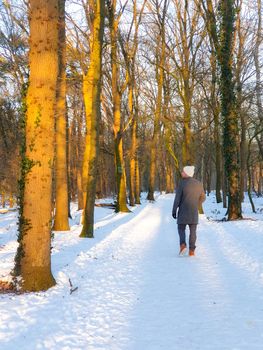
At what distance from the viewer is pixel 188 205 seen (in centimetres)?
898

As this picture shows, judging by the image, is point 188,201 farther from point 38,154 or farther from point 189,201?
point 38,154

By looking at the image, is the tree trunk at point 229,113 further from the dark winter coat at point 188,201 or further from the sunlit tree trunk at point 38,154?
the sunlit tree trunk at point 38,154

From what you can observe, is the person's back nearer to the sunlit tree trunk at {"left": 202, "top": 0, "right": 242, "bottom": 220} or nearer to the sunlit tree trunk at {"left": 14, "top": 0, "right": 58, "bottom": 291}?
the sunlit tree trunk at {"left": 14, "top": 0, "right": 58, "bottom": 291}

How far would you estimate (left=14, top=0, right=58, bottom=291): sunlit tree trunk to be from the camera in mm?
5957

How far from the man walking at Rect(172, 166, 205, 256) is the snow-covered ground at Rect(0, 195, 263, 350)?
1.51 ft

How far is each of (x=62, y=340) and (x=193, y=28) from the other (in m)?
20.2

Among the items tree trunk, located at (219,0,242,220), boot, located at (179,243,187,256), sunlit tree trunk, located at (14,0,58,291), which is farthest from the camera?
tree trunk, located at (219,0,242,220)

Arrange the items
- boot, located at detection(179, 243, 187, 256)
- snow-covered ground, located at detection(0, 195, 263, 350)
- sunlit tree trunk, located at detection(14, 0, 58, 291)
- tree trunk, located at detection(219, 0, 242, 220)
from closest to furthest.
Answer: snow-covered ground, located at detection(0, 195, 263, 350) → sunlit tree trunk, located at detection(14, 0, 58, 291) → boot, located at detection(179, 243, 187, 256) → tree trunk, located at detection(219, 0, 242, 220)

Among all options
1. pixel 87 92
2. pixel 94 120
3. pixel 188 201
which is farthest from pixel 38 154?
pixel 87 92

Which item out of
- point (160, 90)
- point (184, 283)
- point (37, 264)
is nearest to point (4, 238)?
point (37, 264)

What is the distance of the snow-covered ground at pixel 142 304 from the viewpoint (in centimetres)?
399

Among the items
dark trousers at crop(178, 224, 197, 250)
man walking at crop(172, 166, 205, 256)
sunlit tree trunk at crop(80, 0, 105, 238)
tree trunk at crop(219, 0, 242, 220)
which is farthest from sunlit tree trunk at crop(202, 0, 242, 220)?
dark trousers at crop(178, 224, 197, 250)

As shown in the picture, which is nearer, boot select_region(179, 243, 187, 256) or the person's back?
boot select_region(179, 243, 187, 256)

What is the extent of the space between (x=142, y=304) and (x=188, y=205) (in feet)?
13.3
